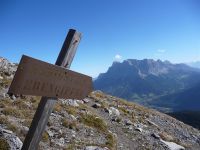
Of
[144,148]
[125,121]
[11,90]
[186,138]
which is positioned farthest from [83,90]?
[186,138]

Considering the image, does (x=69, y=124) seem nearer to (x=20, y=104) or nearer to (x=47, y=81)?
(x=20, y=104)

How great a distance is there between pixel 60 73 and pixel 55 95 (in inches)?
21.1

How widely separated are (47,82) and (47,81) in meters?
0.03

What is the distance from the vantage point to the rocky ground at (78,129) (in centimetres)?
1455

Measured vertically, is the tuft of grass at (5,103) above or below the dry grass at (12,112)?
above

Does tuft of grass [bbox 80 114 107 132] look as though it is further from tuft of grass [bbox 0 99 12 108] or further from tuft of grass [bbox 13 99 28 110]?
tuft of grass [bbox 0 99 12 108]

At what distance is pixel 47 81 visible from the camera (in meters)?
5.93

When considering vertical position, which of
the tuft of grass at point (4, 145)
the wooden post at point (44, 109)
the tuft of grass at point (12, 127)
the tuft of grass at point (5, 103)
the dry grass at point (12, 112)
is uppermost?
the wooden post at point (44, 109)

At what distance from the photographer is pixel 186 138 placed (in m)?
28.8

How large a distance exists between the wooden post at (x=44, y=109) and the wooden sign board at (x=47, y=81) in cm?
26

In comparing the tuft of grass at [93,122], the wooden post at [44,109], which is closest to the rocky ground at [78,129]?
the tuft of grass at [93,122]

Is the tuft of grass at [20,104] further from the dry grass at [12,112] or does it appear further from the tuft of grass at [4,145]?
the tuft of grass at [4,145]

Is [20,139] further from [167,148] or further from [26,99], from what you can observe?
[167,148]

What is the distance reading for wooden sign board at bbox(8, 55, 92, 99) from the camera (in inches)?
211
